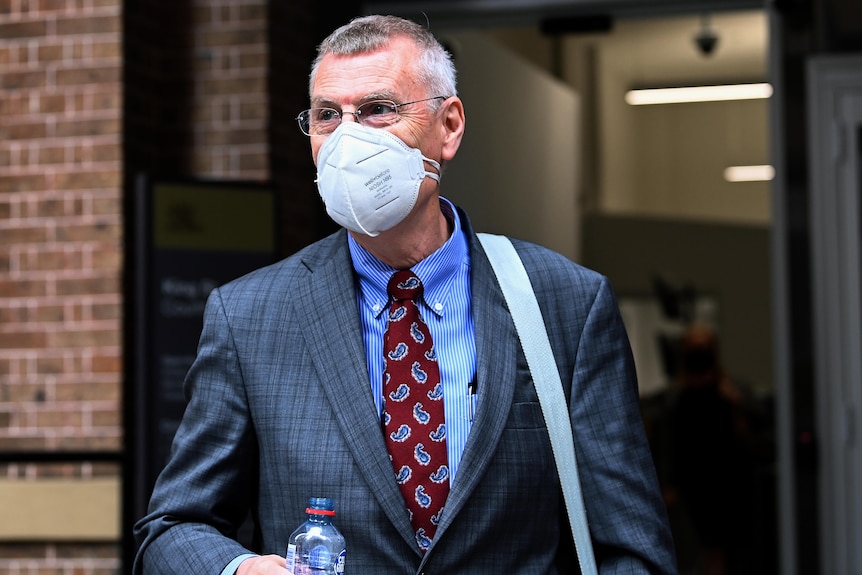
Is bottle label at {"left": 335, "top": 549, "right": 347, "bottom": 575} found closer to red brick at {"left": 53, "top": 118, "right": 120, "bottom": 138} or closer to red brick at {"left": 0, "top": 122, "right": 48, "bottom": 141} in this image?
red brick at {"left": 53, "top": 118, "right": 120, "bottom": 138}

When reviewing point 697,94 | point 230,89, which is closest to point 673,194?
point 697,94

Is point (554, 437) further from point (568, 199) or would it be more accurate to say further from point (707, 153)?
point (707, 153)

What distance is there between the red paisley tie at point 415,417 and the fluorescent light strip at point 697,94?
1209 centimetres

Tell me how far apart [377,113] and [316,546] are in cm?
70

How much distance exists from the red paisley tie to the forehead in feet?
1.07

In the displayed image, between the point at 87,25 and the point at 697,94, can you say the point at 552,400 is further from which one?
the point at 697,94

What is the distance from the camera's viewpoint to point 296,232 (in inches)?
235

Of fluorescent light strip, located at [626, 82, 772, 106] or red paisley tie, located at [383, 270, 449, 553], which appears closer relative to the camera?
red paisley tie, located at [383, 270, 449, 553]

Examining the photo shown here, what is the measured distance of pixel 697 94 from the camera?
14.5 meters

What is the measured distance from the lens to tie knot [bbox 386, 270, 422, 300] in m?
2.21

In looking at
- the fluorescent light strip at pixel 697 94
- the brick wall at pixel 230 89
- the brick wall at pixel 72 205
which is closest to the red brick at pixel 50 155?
the brick wall at pixel 72 205

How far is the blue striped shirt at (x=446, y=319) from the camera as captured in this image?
83.8 inches

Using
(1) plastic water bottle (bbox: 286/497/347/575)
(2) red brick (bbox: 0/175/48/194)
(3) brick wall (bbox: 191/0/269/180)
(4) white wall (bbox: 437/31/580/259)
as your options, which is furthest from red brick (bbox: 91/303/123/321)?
(1) plastic water bottle (bbox: 286/497/347/575)

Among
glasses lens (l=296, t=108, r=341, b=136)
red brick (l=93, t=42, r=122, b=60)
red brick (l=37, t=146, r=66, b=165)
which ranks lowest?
glasses lens (l=296, t=108, r=341, b=136)
